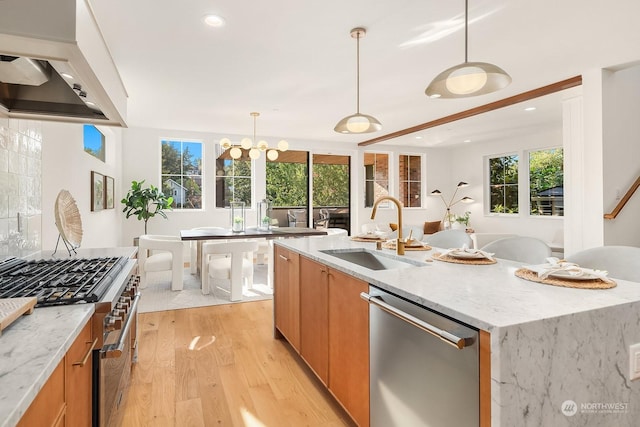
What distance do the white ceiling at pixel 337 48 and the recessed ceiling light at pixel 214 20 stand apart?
2.0 inches

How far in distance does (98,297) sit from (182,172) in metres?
5.94

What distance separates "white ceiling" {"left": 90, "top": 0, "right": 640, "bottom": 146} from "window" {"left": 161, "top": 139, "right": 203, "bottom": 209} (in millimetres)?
1613

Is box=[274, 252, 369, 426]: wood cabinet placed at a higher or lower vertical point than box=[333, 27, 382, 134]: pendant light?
lower

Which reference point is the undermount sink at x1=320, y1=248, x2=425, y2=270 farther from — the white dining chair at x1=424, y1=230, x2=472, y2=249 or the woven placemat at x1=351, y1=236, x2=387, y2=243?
the white dining chair at x1=424, y1=230, x2=472, y2=249

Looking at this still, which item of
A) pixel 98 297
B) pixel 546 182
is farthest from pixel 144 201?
pixel 546 182

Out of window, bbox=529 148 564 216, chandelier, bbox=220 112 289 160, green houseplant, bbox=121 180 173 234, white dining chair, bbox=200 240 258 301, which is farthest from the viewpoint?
window, bbox=529 148 564 216

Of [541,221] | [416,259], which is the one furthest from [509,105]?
[416,259]

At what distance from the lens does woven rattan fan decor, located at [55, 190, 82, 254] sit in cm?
200

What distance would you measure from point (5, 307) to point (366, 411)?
52.4 inches

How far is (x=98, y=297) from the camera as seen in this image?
1.16 m

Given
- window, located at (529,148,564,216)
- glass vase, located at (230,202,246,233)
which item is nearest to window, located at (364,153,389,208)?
window, located at (529,148,564,216)

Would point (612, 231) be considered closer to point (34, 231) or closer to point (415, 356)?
point (415, 356)

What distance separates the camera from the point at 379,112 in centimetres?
523

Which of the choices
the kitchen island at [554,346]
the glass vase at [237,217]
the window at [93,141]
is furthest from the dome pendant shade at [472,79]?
the window at [93,141]
